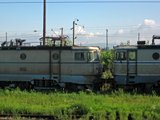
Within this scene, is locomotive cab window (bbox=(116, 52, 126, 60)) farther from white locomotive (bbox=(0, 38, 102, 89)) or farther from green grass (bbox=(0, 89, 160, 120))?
green grass (bbox=(0, 89, 160, 120))

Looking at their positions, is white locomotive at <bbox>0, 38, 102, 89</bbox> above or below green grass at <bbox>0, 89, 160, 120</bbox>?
above

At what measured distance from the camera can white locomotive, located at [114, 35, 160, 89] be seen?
86.1 ft

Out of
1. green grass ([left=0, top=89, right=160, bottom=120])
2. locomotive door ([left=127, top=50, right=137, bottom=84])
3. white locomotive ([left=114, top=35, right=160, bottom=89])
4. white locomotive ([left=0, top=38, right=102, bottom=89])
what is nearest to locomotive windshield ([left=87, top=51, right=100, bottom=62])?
white locomotive ([left=0, top=38, right=102, bottom=89])

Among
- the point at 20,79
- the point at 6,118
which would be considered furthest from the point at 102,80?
the point at 6,118

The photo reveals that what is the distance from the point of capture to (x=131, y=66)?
26578 millimetres

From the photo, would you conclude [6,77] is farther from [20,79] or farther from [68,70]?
[68,70]

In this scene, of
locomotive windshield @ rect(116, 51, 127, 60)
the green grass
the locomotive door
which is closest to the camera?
the green grass

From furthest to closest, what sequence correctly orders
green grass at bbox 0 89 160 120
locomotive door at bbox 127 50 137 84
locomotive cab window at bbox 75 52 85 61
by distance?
1. locomotive cab window at bbox 75 52 85 61
2. locomotive door at bbox 127 50 137 84
3. green grass at bbox 0 89 160 120

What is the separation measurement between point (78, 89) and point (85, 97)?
5404mm

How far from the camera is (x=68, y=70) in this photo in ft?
91.6

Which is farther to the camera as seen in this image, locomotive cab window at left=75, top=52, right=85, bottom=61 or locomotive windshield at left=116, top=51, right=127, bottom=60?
locomotive cab window at left=75, top=52, right=85, bottom=61

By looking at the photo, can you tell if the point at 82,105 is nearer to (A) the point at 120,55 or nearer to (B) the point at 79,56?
(A) the point at 120,55

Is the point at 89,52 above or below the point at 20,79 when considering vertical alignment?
above

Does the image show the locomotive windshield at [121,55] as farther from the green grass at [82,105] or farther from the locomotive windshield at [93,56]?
the green grass at [82,105]
